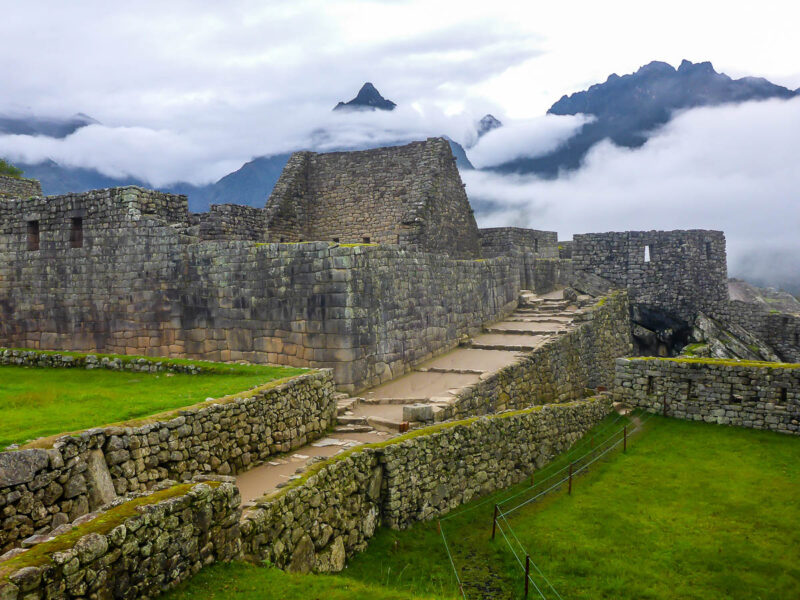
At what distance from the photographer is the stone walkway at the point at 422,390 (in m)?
11.3

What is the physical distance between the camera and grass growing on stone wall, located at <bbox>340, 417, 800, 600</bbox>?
1005 centimetres

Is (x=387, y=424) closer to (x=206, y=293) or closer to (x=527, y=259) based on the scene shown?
(x=206, y=293)

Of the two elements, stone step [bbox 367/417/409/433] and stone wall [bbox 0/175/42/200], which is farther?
stone wall [bbox 0/175/42/200]

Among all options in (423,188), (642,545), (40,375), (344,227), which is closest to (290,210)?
(344,227)

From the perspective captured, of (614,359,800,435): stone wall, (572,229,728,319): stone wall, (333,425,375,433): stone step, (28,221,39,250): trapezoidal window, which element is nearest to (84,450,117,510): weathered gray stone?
(333,425,375,433): stone step

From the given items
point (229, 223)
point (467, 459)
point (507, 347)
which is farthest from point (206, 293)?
point (507, 347)

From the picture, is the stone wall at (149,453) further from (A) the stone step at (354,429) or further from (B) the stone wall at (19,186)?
(B) the stone wall at (19,186)

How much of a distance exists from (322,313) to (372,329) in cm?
151

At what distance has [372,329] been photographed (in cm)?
1725

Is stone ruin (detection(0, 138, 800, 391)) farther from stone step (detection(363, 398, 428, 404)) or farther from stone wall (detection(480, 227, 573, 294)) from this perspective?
stone step (detection(363, 398, 428, 404))

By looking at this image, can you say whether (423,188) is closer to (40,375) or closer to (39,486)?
(40,375)

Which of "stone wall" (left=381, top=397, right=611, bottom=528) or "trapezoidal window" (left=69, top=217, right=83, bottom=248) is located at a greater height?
"trapezoidal window" (left=69, top=217, right=83, bottom=248)

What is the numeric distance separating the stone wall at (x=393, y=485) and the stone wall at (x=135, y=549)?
2.28 ft

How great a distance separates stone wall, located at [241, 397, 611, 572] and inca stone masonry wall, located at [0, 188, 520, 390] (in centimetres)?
417
